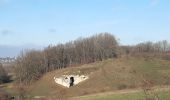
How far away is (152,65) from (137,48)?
65.8 m

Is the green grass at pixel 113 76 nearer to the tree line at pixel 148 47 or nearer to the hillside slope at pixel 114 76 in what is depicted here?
the hillside slope at pixel 114 76

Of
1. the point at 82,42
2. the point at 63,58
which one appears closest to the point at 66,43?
the point at 82,42

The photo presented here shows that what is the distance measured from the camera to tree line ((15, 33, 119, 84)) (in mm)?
113369

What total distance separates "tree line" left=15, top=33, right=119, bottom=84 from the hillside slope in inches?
741

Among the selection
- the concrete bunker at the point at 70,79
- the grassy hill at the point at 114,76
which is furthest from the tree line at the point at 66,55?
the concrete bunker at the point at 70,79

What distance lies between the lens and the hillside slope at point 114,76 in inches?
2825

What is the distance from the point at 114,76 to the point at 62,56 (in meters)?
48.4

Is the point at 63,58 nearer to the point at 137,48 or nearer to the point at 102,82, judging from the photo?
the point at 137,48

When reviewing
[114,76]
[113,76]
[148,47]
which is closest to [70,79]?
[113,76]

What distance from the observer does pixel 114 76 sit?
8000cm

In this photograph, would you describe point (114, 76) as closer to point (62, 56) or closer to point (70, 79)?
point (70, 79)

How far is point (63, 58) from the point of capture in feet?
411

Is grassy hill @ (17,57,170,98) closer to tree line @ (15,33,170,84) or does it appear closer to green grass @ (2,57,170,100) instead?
green grass @ (2,57,170,100)

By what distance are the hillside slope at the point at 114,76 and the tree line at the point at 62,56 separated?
18.8m
